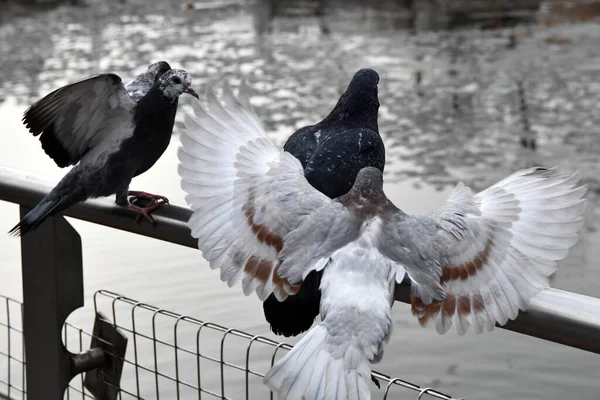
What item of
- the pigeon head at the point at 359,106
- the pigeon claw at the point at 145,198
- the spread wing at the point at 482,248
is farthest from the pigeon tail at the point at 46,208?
the spread wing at the point at 482,248

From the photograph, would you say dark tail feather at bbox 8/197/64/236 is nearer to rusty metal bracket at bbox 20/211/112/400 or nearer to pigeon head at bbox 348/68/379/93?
A: rusty metal bracket at bbox 20/211/112/400

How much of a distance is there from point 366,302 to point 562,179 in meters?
0.43

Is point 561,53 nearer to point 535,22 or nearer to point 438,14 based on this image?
point 535,22

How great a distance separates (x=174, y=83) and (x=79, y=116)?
28 cm

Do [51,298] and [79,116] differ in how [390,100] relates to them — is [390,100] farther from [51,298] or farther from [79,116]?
[51,298]

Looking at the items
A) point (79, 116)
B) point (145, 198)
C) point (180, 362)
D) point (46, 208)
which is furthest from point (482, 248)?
point (180, 362)

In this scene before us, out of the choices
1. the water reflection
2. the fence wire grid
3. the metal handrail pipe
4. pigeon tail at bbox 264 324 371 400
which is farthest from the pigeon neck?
the fence wire grid

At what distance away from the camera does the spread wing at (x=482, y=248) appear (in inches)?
64.4

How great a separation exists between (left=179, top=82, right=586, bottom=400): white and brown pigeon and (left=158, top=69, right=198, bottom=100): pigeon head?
2.53 feet

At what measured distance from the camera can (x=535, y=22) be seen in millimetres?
12930

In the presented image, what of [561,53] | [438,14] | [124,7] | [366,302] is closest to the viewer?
[366,302]

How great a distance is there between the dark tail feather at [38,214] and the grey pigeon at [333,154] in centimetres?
59

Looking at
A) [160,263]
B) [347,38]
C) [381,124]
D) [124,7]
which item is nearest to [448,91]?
[381,124]

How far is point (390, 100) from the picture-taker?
343 inches
